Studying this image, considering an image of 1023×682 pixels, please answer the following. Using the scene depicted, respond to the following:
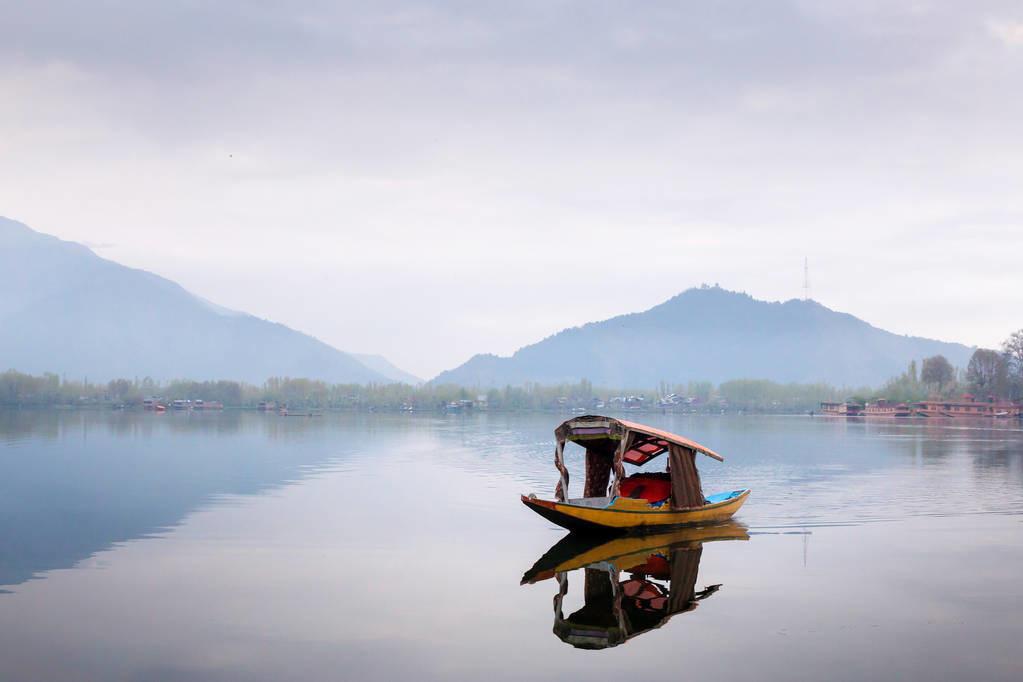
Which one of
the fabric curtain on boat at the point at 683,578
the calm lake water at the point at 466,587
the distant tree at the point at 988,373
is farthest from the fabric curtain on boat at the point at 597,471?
the distant tree at the point at 988,373

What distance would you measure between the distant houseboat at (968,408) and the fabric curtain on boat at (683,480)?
528 feet

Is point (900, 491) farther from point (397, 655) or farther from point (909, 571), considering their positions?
point (397, 655)

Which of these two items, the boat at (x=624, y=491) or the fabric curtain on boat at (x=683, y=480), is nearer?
the boat at (x=624, y=491)

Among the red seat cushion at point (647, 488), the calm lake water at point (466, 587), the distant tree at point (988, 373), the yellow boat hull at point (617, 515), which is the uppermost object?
the distant tree at point (988, 373)

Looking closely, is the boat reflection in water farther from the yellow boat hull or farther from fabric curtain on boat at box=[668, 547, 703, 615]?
the yellow boat hull

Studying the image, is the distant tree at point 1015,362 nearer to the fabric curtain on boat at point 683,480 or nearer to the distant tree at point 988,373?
the distant tree at point 988,373

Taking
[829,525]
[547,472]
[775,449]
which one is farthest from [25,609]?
[775,449]

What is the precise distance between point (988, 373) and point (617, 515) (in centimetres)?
18448

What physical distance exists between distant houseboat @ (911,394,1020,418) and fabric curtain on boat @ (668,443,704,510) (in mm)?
161017

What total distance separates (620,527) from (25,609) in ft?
57.9

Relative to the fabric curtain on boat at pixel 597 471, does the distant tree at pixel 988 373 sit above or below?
above

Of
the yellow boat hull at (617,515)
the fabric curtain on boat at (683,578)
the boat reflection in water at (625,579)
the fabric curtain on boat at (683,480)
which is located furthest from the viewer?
the fabric curtain on boat at (683,480)

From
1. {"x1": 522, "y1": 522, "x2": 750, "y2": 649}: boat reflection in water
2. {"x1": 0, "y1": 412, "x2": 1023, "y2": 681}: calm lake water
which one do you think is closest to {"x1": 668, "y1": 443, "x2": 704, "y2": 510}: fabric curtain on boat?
{"x1": 522, "y1": 522, "x2": 750, "y2": 649}: boat reflection in water

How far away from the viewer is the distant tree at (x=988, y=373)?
606 ft
